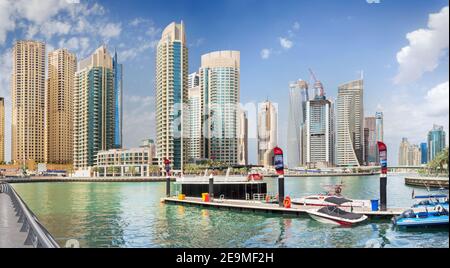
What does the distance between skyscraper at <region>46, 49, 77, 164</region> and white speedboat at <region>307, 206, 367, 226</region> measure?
26.2 ft

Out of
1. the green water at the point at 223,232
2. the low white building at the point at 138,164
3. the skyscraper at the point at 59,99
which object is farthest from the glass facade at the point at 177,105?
the green water at the point at 223,232

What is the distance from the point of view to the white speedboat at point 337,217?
11734 millimetres

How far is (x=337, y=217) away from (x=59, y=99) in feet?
27.5

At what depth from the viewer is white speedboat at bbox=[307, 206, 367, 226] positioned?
11734mm

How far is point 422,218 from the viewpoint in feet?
33.7

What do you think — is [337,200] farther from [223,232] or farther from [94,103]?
[94,103]

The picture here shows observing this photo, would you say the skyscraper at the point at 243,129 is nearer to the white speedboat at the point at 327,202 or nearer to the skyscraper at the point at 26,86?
the white speedboat at the point at 327,202

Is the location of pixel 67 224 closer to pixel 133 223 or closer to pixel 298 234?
pixel 133 223

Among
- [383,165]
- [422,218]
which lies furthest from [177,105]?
[422,218]

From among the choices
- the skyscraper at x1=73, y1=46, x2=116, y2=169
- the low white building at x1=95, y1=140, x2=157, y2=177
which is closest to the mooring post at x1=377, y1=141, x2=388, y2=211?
the skyscraper at x1=73, y1=46, x2=116, y2=169

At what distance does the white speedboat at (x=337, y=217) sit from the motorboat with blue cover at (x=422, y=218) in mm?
1177

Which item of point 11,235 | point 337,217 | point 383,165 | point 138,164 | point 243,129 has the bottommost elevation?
point 138,164

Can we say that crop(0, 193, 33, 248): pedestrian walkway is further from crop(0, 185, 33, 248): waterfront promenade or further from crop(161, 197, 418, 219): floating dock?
crop(161, 197, 418, 219): floating dock

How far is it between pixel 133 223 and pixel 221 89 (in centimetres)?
804
